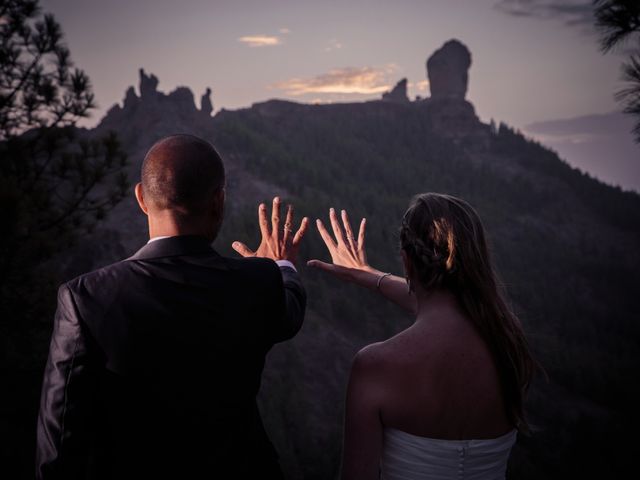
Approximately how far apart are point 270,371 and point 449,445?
19272 mm

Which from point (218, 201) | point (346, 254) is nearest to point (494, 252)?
point (346, 254)

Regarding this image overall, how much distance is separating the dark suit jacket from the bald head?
0.49 ft

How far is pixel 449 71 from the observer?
294 ft

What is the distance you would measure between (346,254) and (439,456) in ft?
4.64

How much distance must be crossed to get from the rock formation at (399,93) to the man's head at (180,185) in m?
102

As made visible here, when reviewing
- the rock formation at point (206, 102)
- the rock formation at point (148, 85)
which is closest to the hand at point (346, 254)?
the rock formation at point (148, 85)

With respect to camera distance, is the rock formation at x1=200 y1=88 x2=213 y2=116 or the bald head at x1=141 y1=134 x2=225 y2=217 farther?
the rock formation at x1=200 y1=88 x2=213 y2=116

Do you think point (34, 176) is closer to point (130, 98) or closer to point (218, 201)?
point (218, 201)

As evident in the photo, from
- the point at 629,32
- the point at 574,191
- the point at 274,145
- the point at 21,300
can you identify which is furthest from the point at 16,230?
the point at 574,191

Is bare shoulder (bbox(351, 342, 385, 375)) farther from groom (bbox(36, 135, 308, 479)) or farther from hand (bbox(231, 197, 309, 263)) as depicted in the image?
hand (bbox(231, 197, 309, 263))

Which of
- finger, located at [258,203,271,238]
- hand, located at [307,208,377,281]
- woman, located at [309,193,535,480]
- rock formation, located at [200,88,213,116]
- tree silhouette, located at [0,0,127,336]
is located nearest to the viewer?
woman, located at [309,193,535,480]

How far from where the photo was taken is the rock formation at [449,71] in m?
89.9

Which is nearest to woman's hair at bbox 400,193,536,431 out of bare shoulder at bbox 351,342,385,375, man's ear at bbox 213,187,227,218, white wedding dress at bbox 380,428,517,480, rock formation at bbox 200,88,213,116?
white wedding dress at bbox 380,428,517,480

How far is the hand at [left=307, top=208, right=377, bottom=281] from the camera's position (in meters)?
2.81
